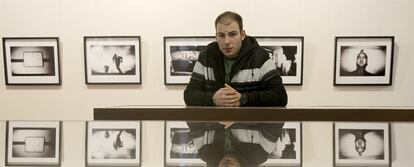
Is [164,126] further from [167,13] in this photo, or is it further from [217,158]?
[167,13]

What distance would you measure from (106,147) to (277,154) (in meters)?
0.48

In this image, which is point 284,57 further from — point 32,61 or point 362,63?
point 32,61

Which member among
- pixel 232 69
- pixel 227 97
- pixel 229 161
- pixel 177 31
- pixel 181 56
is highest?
pixel 177 31

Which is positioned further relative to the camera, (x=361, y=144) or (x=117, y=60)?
(x=117, y=60)

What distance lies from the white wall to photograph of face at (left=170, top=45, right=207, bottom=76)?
0.09 meters

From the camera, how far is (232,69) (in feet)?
6.48

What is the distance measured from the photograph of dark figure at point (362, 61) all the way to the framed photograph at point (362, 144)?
188cm

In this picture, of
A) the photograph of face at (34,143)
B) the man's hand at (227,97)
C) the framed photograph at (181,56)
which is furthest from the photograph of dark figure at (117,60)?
the photograph of face at (34,143)

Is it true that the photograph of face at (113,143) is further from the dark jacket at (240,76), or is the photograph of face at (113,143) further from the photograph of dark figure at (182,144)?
the dark jacket at (240,76)

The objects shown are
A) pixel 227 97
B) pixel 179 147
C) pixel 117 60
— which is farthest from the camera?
pixel 117 60

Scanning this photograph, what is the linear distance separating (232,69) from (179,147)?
89cm

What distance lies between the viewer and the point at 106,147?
124 cm

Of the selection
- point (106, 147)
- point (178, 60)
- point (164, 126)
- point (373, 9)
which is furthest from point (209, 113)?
point (373, 9)

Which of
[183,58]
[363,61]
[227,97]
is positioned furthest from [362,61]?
[227,97]
